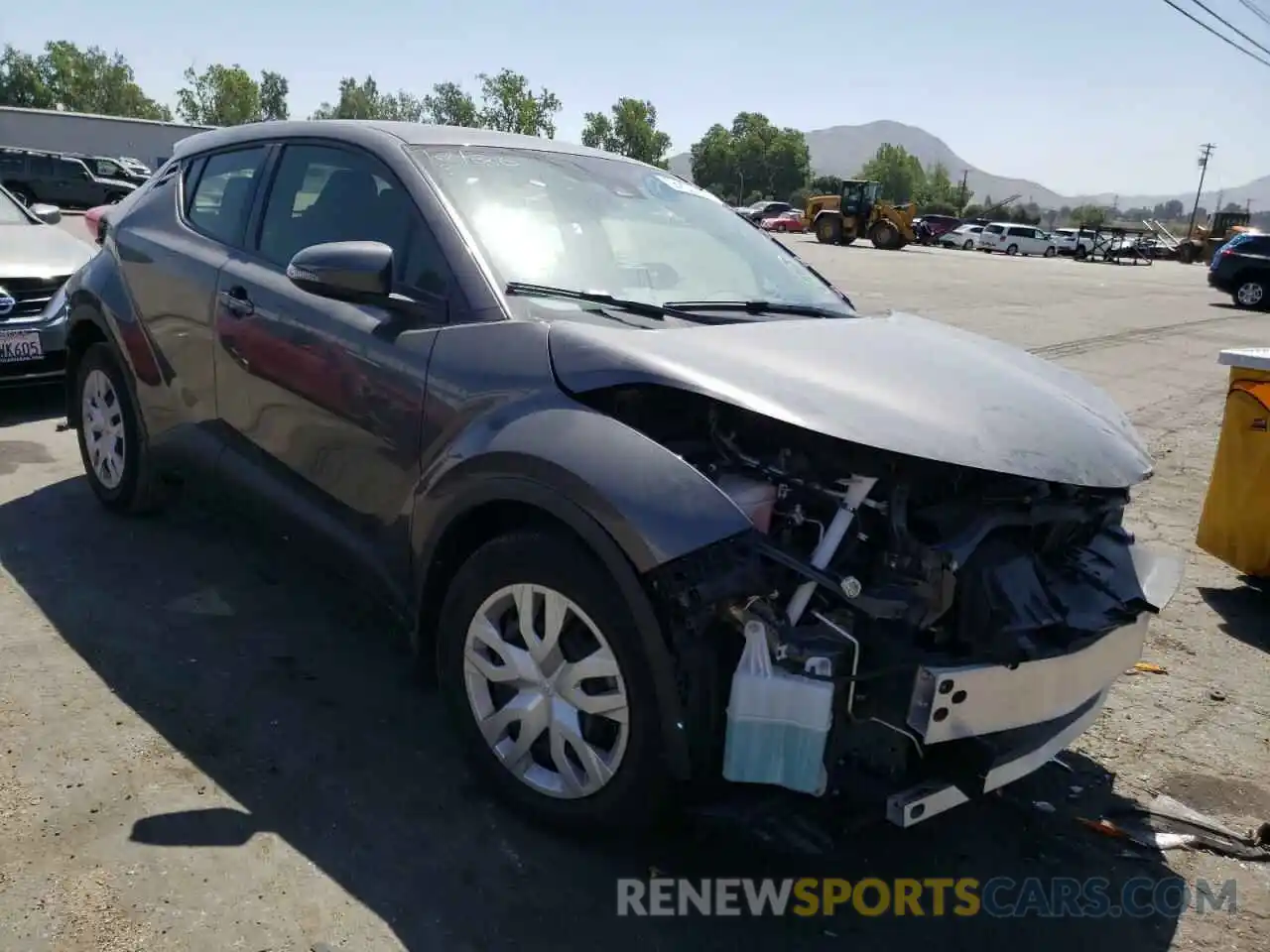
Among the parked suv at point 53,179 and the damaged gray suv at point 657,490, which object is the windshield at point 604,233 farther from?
the parked suv at point 53,179

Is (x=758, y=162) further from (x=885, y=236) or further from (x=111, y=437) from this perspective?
(x=111, y=437)

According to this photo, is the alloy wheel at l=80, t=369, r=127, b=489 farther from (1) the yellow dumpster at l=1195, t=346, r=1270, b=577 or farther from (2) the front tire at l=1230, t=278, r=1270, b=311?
(2) the front tire at l=1230, t=278, r=1270, b=311

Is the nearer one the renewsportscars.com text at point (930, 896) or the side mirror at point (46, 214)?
the renewsportscars.com text at point (930, 896)

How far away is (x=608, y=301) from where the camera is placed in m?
2.93

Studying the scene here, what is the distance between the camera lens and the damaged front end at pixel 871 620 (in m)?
2.21

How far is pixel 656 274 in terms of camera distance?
3256 millimetres

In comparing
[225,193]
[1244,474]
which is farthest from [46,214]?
[1244,474]

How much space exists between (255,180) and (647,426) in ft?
7.28

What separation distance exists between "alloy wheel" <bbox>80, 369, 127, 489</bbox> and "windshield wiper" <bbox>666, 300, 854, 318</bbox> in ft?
9.26

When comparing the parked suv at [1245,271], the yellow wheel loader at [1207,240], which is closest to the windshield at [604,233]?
the parked suv at [1245,271]

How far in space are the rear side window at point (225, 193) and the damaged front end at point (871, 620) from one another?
2102mm

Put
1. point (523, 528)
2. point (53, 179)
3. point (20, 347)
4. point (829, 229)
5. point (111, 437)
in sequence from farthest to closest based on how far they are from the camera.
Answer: point (829, 229)
point (53, 179)
point (20, 347)
point (111, 437)
point (523, 528)

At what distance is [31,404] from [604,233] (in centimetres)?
564

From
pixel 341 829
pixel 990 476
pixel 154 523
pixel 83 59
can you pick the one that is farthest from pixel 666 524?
pixel 83 59
